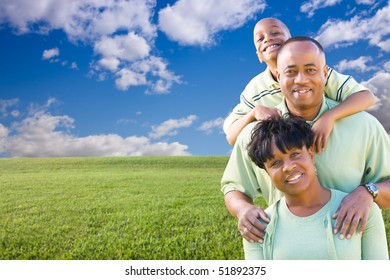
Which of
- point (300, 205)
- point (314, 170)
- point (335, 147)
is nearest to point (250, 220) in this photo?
point (300, 205)

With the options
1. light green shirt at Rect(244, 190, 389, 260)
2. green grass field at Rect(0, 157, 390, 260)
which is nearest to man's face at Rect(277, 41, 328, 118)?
light green shirt at Rect(244, 190, 389, 260)

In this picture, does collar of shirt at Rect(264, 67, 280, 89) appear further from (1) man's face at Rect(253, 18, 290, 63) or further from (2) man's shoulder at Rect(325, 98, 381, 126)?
(2) man's shoulder at Rect(325, 98, 381, 126)

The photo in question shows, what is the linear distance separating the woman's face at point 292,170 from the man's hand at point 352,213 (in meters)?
0.14

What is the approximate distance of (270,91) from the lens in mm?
2184

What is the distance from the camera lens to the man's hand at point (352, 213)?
166 cm

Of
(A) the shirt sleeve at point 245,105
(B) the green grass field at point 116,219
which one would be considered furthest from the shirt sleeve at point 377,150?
(B) the green grass field at point 116,219

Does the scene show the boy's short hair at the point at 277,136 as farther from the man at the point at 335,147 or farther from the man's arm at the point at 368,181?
the man's arm at the point at 368,181

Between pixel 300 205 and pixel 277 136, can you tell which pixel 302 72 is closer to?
pixel 277 136

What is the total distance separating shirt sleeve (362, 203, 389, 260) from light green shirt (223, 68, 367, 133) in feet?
1.61

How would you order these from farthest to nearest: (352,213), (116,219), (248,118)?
(116,219), (248,118), (352,213)

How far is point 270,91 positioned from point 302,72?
45 cm
